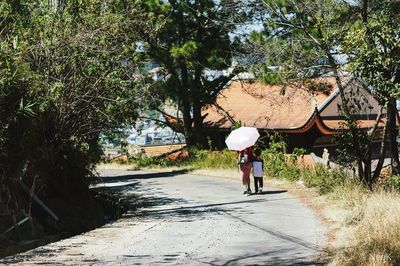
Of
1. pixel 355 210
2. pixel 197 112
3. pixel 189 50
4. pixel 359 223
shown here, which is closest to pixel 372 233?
pixel 359 223

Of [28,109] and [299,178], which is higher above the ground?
[28,109]

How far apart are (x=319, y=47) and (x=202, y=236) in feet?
24.1

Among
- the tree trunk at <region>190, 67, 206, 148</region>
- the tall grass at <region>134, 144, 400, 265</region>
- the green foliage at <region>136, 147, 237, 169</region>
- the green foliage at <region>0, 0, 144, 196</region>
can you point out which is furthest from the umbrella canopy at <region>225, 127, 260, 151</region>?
the tree trunk at <region>190, 67, 206, 148</region>

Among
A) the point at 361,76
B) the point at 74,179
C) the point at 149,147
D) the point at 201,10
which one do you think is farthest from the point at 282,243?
the point at 149,147

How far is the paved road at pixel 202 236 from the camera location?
8.28 m

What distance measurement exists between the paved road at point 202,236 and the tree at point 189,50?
1237 centimetres

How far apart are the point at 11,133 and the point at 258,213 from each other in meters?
5.73

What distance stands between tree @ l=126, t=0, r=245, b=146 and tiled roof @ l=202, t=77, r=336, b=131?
4.57 ft

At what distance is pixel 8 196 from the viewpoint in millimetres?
11867

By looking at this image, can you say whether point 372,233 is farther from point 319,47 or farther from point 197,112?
point 197,112

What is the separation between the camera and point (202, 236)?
33.3ft

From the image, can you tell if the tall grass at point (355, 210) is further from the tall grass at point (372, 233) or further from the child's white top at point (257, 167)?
the child's white top at point (257, 167)

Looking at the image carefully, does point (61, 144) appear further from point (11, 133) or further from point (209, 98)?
point (209, 98)

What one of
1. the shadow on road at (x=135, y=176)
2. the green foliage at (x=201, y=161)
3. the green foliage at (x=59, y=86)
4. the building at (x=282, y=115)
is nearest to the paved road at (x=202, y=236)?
Result: the green foliage at (x=59, y=86)
